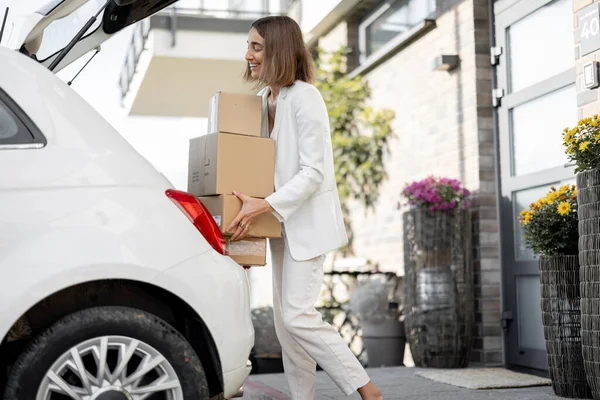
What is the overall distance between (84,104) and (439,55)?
460cm

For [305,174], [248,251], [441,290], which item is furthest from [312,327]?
[441,290]

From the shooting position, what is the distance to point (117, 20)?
389 centimetres

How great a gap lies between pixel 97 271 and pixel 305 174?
110 centimetres

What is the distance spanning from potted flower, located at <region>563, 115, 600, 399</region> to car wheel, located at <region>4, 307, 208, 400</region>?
218 centimetres

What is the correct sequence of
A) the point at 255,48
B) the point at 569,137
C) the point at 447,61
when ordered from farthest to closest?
1. the point at 447,61
2. the point at 569,137
3. the point at 255,48

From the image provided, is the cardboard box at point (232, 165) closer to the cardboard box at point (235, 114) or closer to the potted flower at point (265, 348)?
the cardboard box at point (235, 114)

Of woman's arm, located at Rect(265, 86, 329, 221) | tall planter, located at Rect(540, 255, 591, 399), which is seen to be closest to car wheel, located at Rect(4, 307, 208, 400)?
woman's arm, located at Rect(265, 86, 329, 221)

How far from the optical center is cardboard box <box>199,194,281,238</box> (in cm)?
334

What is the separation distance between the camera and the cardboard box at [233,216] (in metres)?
3.34

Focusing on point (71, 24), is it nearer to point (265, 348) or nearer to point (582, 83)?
point (582, 83)

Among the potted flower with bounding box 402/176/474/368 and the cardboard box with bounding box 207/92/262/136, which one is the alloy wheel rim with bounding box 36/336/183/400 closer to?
the cardboard box with bounding box 207/92/262/136

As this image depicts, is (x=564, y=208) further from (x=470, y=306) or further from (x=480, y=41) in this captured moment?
(x=480, y=41)

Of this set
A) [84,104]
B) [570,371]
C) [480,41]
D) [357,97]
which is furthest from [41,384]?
[357,97]

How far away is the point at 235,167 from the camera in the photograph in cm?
339
